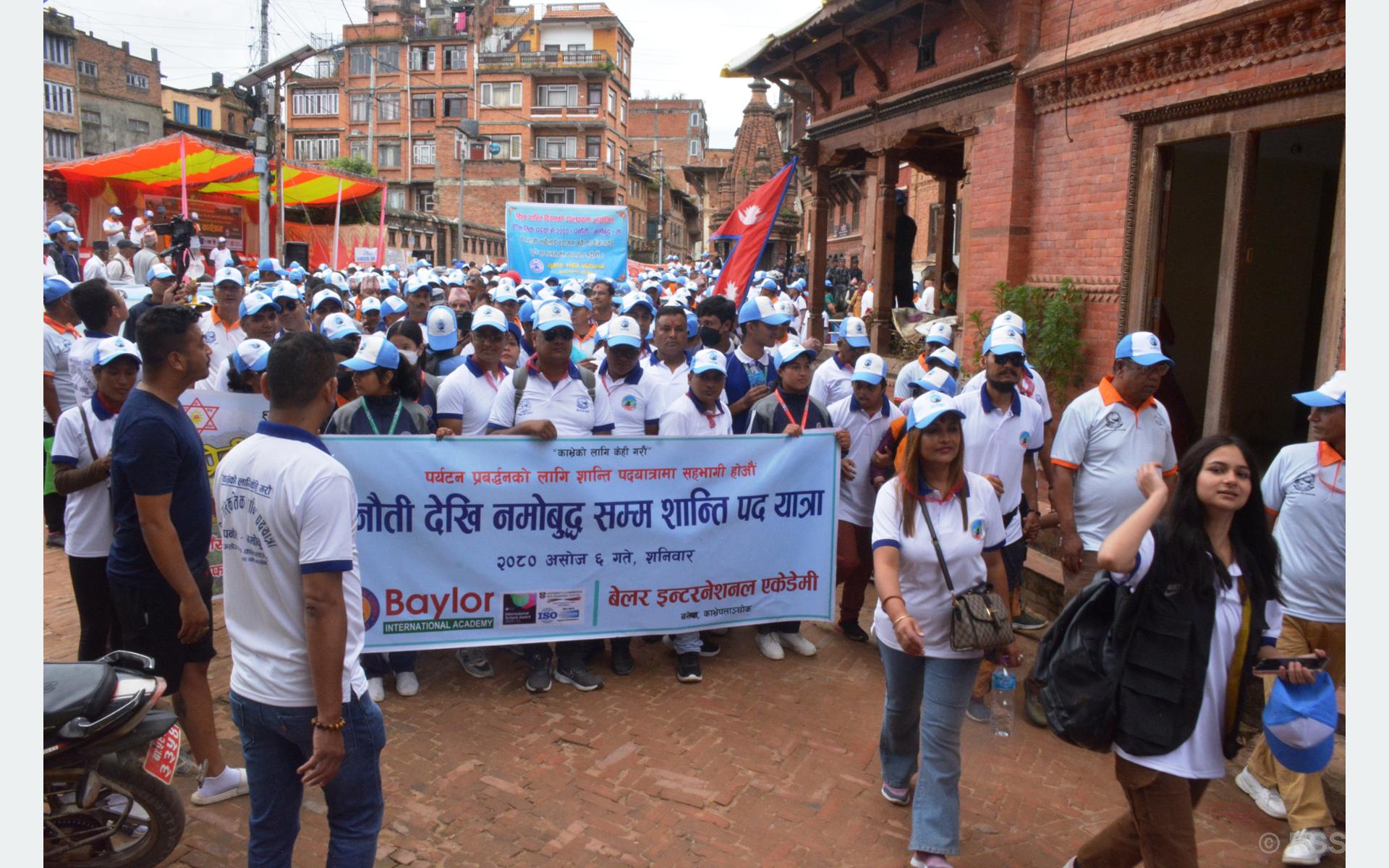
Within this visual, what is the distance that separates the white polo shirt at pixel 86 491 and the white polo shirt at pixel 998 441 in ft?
14.3

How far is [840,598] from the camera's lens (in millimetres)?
6414

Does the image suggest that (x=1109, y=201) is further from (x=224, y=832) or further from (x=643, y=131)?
(x=643, y=131)

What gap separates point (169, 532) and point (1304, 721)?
13.3 ft

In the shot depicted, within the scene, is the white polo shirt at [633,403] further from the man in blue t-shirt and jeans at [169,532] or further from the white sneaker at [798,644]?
the man in blue t-shirt and jeans at [169,532]

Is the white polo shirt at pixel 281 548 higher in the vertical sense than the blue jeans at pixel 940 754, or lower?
higher

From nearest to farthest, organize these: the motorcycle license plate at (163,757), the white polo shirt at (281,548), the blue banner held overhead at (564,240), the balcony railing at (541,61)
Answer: the white polo shirt at (281,548) → the motorcycle license plate at (163,757) → the blue banner held overhead at (564,240) → the balcony railing at (541,61)

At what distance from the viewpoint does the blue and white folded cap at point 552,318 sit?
17.4 feet

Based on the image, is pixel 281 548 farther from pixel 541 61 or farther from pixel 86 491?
pixel 541 61

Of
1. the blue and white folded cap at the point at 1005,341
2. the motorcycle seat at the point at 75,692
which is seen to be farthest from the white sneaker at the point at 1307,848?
the motorcycle seat at the point at 75,692

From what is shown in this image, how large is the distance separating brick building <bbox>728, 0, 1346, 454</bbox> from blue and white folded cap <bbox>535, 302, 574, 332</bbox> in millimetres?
5623

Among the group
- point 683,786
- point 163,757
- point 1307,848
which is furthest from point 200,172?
point 1307,848

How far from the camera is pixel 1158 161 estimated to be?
28.3 ft

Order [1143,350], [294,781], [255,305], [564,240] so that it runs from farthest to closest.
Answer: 1. [564,240]
2. [255,305]
3. [1143,350]
4. [294,781]

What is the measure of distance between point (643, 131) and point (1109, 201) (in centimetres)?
8672
